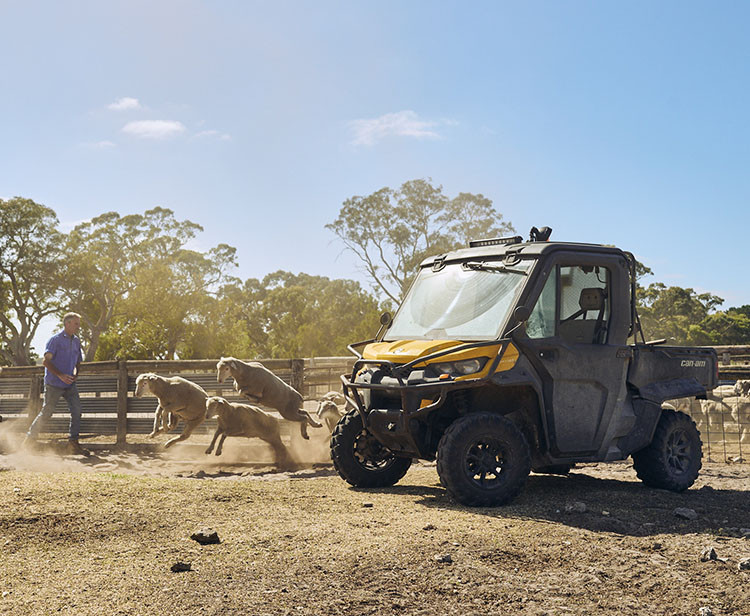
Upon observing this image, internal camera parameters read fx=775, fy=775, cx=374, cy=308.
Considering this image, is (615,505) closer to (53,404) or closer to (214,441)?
(214,441)

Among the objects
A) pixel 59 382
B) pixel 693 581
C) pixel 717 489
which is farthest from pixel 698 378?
pixel 59 382

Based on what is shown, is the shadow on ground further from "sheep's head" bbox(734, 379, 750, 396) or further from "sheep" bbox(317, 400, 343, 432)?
"sheep's head" bbox(734, 379, 750, 396)

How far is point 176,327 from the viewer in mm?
49281

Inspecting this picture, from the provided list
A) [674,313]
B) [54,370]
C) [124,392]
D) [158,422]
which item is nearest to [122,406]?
[124,392]

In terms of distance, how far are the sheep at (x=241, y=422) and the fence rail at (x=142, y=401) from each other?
1498 millimetres

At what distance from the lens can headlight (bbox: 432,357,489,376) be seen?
23.4 feet

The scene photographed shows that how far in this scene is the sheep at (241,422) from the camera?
12.0m

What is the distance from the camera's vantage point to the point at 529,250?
784 centimetres

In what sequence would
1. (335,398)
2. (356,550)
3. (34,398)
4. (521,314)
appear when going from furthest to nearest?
(34,398)
(335,398)
(521,314)
(356,550)

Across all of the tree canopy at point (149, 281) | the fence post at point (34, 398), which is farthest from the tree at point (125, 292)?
the fence post at point (34, 398)

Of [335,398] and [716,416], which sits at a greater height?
[335,398]

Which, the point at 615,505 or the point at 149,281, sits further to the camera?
the point at 149,281

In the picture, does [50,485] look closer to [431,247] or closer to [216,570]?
[216,570]

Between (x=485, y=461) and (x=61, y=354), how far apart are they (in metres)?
9.39
